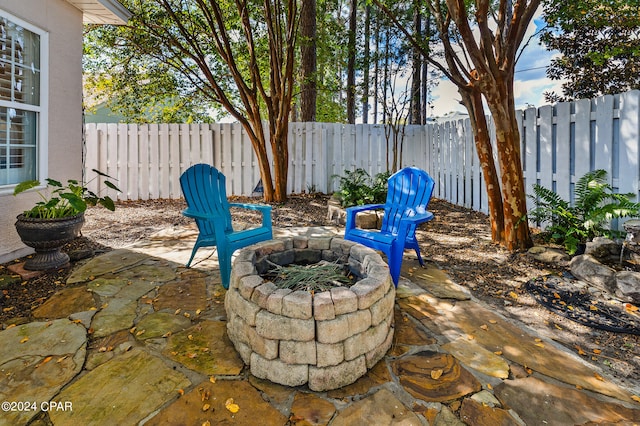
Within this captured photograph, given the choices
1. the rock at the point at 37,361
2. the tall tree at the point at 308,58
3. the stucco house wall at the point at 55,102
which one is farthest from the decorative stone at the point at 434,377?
the tall tree at the point at 308,58

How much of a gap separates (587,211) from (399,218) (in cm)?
185

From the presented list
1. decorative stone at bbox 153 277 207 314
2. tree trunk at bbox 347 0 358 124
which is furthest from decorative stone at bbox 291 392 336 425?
tree trunk at bbox 347 0 358 124

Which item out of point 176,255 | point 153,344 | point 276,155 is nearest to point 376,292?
point 153,344

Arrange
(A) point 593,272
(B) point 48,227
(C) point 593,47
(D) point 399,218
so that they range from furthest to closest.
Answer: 1. (C) point 593,47
2. (D) point 399,218
3. (B) point 48,227
4. (A) point 593,272

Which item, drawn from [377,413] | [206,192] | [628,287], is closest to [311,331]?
[377,413]

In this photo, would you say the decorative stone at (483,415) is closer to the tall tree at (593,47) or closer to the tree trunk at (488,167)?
the tree trunk at (488,167)

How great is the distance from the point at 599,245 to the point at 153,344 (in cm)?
351

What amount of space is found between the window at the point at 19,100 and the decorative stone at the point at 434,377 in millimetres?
3761

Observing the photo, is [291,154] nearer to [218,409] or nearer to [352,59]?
[352,59]

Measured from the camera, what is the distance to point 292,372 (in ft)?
5.08

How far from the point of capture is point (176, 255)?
3.36 metres

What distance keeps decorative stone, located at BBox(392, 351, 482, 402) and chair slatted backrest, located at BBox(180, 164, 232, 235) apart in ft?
6.37

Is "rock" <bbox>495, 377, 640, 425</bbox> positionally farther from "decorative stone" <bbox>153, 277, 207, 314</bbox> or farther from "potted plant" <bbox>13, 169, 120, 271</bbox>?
"potted plant" <bbox>13, 169, 120, 271</bbox>

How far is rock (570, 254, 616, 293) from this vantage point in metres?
2.49
